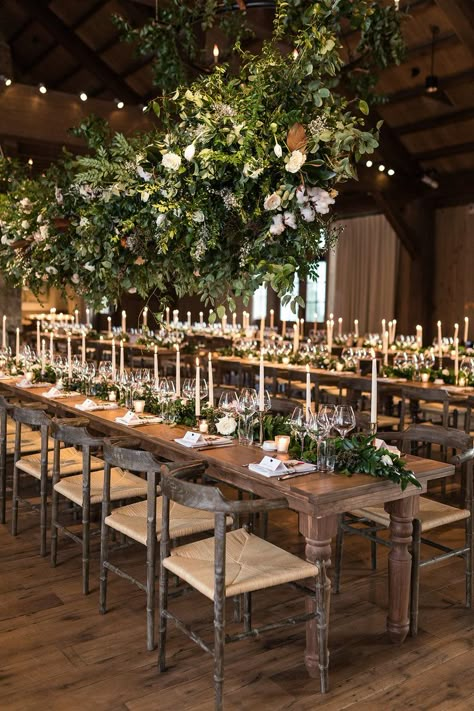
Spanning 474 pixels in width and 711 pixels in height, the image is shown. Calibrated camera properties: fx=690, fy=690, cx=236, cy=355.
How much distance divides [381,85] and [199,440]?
399 inches

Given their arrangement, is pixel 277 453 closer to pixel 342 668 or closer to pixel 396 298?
pixel 342 668

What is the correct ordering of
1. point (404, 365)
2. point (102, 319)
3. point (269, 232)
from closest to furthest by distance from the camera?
point (269, 232)
point (404, 365)
point (102, 319)

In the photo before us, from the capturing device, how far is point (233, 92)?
2.54 metres

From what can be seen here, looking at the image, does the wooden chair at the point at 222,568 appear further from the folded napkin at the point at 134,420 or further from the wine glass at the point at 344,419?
the folded napkin at the point at 134,420

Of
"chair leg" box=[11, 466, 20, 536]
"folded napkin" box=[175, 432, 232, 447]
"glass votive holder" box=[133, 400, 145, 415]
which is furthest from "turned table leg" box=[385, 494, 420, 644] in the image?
"chair leg" box=[11, 466, 20, 536]

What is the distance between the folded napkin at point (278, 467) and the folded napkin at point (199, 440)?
0.50m

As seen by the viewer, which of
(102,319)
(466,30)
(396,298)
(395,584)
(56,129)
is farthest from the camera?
(102,319)

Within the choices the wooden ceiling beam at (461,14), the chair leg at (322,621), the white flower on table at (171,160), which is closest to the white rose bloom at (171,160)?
the white flower on table at (171,160)

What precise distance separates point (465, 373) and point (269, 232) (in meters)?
4.30

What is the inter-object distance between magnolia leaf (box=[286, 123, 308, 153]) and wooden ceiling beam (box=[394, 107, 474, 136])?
10.3 metres

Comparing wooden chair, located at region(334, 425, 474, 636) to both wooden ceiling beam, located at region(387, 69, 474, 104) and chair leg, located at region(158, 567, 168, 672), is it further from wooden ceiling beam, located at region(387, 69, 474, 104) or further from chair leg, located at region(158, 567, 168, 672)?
wooden ceiling beam, located at region(387, 69, 474, 104)

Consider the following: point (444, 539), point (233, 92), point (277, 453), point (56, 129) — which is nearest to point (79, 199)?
point (233, 92)

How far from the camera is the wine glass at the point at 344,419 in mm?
3096

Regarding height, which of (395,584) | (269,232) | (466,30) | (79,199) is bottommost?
(395,584)
